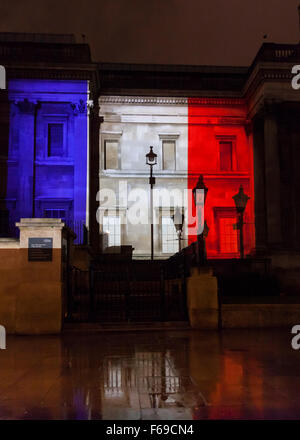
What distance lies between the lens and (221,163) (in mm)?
32500

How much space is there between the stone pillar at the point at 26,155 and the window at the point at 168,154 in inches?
349

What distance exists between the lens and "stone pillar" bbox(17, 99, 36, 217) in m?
28.4

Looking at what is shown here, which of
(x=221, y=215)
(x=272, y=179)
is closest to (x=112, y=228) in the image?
(x=221, y=215)

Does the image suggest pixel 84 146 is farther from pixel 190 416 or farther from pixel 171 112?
pixel 190 416

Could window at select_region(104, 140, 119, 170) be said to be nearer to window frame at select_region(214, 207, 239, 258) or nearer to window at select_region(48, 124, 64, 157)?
window at select_region(48, 124, 64, 157)

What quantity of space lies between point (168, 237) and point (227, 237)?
13.3 feet

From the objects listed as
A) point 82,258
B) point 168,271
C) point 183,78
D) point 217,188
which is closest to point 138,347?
point 168,271

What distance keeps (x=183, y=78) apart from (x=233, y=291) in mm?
20577

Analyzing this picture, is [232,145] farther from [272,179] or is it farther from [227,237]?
[227,237]

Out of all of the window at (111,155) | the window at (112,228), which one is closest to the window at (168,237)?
the window at (112,228)

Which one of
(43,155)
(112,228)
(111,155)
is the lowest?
(112,228)

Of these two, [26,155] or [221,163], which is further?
[221,163]

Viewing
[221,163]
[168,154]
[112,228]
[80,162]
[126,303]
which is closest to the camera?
[126,303]

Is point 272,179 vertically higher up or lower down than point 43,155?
lower down
